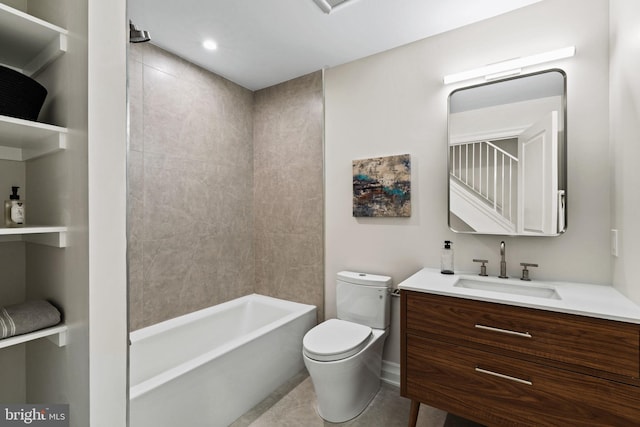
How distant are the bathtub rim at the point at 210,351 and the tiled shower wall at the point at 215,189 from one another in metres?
0.06

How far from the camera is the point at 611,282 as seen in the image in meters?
1.59

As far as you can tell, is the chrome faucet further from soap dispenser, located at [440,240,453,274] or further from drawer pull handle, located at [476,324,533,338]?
drawer pull handle, located at [476,324,533,338]

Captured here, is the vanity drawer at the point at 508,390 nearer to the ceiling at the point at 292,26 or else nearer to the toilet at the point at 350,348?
the toilet at the point at 350,348

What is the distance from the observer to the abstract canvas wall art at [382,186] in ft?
7.17

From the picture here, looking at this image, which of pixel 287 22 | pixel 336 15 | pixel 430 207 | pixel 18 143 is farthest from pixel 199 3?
pixel 430 207

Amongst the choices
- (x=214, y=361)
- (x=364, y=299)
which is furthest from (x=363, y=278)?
(x=214, y=361)

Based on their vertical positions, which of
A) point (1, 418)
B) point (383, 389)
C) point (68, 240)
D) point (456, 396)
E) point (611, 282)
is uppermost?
point (68, 240)

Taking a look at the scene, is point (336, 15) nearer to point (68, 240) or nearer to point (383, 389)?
point (68, 240)

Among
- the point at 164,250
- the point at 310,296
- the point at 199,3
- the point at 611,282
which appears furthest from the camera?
the point at 310,296

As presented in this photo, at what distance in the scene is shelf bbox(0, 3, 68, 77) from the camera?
40.0 inches

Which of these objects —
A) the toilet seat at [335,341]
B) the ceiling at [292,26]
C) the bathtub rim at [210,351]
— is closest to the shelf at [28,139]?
the ceiling at [292,26]

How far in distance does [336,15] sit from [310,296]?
2.08 metres

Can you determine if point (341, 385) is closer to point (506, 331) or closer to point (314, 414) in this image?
point (314, 414)

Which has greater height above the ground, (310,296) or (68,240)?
(68,240)
